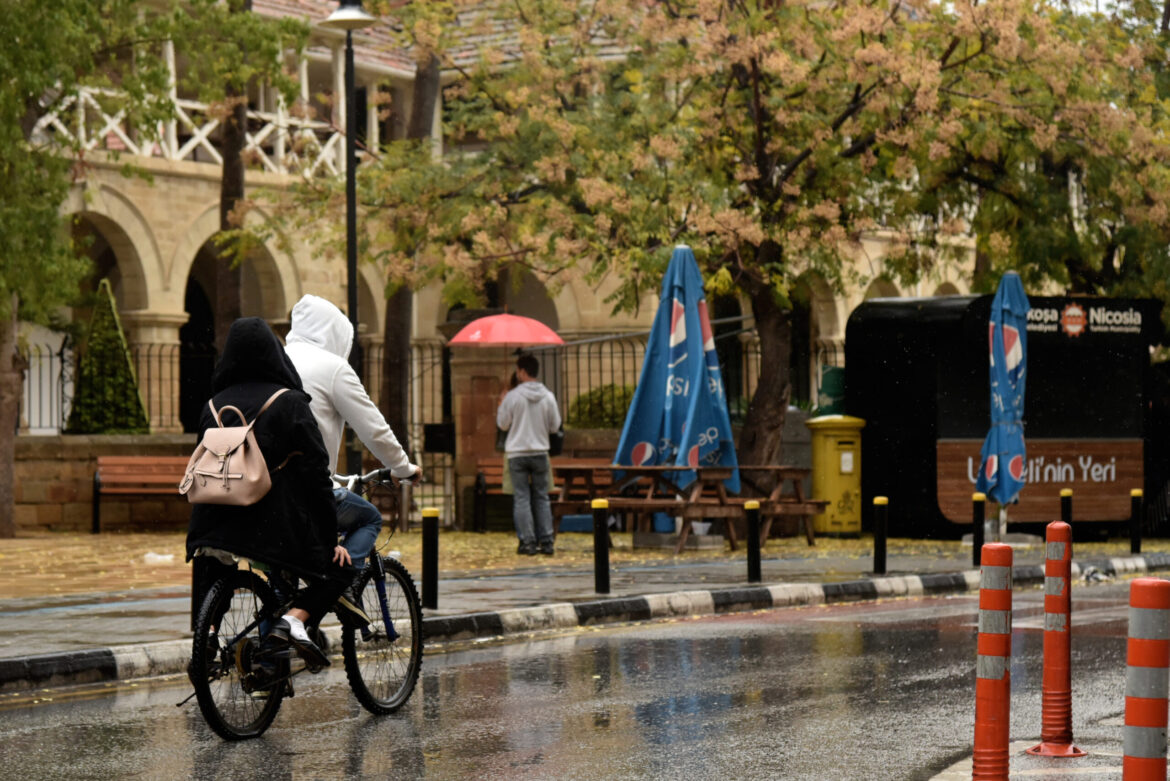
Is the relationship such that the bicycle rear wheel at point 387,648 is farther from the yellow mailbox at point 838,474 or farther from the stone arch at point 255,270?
the stone arch at point 255,270

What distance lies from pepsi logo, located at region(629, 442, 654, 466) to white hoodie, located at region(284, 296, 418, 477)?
393 inches

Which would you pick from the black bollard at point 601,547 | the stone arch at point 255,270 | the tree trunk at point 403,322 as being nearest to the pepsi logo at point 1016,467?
the black bollard at point 601,547

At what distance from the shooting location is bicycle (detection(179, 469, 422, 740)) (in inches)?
285

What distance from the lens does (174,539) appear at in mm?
20922

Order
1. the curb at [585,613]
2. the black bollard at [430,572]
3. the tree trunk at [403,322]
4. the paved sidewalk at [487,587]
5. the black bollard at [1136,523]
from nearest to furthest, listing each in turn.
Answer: the curb at [585,613], the paved sidewalk at [487,587], the black bollard at [430,572], the black bollard at [1136,523], the tree trunk at [403,322]

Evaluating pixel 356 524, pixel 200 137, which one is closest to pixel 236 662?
pixel 356 524

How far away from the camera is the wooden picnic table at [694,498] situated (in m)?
17.6

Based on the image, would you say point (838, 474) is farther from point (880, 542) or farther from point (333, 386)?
point (333, 386)

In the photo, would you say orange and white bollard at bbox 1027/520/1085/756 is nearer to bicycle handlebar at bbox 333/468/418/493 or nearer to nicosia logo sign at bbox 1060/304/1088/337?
bicycle handlebar at bbox 333/468/418/493

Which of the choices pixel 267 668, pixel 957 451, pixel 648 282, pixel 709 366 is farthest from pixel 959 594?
pixel 267 668

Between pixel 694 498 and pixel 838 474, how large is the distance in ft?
11.8

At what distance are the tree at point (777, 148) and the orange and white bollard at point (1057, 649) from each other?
11.9m

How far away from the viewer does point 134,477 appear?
22.6m

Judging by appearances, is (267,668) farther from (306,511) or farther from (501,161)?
(501,161)
